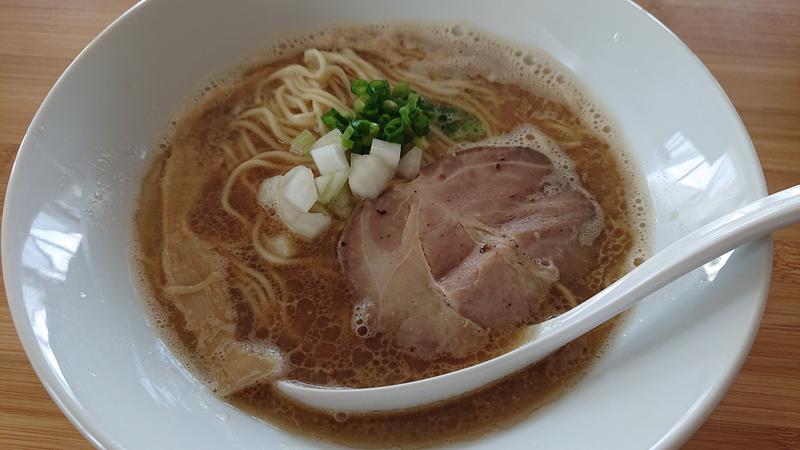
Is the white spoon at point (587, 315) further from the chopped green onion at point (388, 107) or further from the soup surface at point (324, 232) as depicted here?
the chopped green onion at point (388, 107)

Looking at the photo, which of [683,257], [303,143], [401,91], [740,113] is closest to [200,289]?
[303,143]

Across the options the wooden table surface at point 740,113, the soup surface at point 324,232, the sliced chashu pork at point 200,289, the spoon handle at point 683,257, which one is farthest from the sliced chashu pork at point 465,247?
the wooden table surface at point 740,113

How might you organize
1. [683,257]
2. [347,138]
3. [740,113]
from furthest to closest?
1. [740,113]
2. [347,138]
3. [683,257]

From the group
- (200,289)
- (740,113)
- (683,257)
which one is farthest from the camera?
(740,113)

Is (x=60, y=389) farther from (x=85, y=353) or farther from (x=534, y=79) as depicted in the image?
(x=534, y=79)

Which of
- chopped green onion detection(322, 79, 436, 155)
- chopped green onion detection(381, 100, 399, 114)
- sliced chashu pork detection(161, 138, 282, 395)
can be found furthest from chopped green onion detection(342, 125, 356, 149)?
sliced chashu pork detection(161, 138, 282, 395)

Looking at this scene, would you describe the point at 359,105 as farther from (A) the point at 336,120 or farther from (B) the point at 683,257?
(B) the point at 683,257
